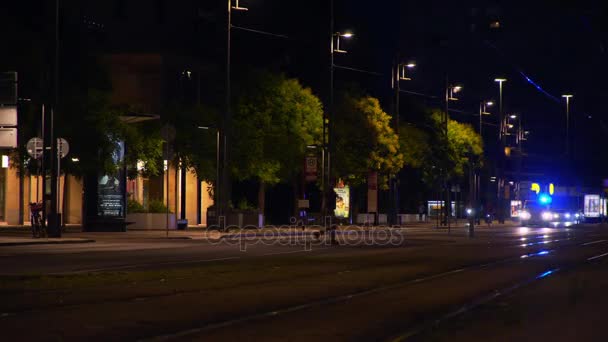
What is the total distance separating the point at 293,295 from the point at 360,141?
52.6 meters

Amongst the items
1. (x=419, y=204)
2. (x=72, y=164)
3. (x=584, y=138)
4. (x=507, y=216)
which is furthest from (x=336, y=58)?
(x=584, y=138)

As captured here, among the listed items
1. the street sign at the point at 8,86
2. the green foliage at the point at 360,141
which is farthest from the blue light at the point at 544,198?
the street sign at the point at 8,86

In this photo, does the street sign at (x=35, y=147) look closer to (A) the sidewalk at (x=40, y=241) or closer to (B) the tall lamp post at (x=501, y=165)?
(A) the sidewalk at (x=40, y=241)

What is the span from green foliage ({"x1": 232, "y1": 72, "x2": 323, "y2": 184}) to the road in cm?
2629

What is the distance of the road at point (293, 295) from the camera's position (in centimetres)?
1388

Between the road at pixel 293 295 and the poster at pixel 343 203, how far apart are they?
127 ft

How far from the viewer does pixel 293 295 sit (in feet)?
63.8

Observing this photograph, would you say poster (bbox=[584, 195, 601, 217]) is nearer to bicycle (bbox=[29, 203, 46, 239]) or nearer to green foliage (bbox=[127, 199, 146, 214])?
green foliage (bbox=[127, 199, 146, 214])

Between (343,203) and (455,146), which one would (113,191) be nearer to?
(343,203)

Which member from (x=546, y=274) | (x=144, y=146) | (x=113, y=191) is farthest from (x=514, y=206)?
(x=546, y=274)

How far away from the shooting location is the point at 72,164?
51.8m

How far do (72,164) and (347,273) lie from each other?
29453 millimetres

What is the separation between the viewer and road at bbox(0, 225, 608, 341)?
45.5 ft

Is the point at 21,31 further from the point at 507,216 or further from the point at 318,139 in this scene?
the point at 507,216
